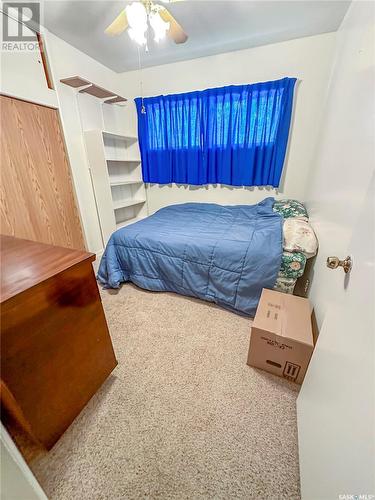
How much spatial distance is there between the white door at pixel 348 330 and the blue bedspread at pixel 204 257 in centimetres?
45

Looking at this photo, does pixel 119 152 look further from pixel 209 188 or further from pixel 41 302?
pixel 41 302

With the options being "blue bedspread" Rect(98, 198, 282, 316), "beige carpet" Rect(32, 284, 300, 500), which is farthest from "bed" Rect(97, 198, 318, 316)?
"beige carpet" Rect(32, 284, 300, 500)

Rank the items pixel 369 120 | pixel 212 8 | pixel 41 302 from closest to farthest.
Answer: pixel 41 302 < pixel 369 120 < pixel 212 8

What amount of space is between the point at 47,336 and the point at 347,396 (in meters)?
1.07

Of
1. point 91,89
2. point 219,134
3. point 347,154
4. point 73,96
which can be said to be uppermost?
point 91,89

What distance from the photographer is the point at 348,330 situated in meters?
0.66

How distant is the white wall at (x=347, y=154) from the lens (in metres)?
1.00

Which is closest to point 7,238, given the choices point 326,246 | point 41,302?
point 41,302

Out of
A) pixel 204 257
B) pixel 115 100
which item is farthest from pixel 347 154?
pixel 115 100

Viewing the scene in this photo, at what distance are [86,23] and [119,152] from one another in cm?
146

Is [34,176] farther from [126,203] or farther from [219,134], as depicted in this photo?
[219,134]

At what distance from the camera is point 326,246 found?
4.58 ft

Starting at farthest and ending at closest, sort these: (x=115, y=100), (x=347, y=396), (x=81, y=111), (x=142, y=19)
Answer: (x=115, y=100)
(x=81, y=111)
(x=142, y=19)
(x=347, y=396)

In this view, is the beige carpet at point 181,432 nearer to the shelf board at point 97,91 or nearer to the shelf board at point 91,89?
the shelf board at point 91,89
